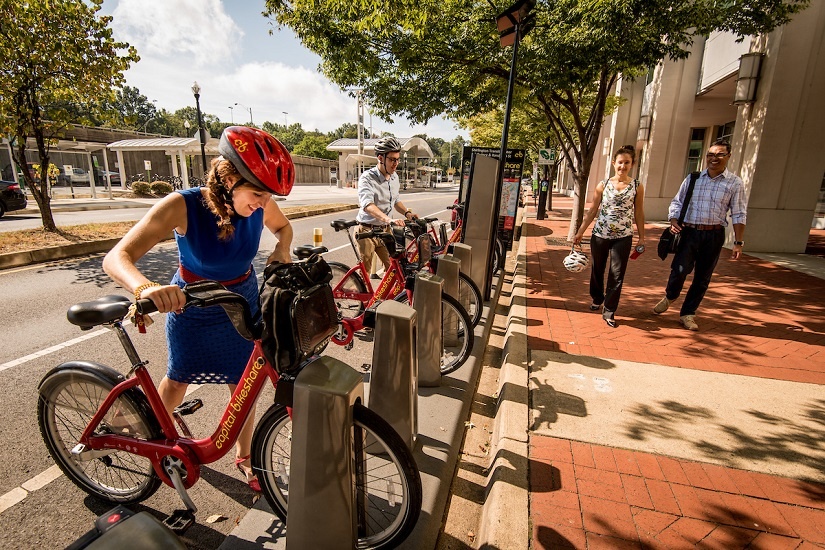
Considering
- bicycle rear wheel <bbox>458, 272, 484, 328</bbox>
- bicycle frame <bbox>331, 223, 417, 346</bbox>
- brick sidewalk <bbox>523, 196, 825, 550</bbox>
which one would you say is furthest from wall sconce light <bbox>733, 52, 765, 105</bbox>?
bicycle frame <bbox>331, 223, 417, 346</bbox>

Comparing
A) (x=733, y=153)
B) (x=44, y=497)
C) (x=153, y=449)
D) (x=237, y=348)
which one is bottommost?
(x=44, y=497)

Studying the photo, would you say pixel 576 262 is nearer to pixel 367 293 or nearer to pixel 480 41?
pixel 367 293

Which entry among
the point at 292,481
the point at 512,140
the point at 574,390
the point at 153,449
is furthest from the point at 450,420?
the point at 512,140

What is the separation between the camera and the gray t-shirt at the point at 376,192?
17.2 feet

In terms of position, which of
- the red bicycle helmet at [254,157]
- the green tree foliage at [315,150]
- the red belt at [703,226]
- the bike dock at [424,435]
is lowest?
the bike dock at [424,435]

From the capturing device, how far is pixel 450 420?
10.5ft

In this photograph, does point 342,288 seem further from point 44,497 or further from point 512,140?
point 512,140

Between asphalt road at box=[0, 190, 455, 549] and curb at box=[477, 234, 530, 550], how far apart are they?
1394 millimetres

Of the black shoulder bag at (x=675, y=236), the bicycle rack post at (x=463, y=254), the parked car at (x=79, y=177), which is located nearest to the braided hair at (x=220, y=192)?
the bicycle rack post at (x=463, y=254)

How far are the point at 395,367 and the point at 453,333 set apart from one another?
5.18 ft

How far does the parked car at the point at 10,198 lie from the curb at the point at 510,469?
1905cm

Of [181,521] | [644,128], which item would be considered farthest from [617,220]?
[644,128]

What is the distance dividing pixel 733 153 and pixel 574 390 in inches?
433

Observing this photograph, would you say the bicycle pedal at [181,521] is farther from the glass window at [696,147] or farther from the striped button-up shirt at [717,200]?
the glass window at [696,147]
